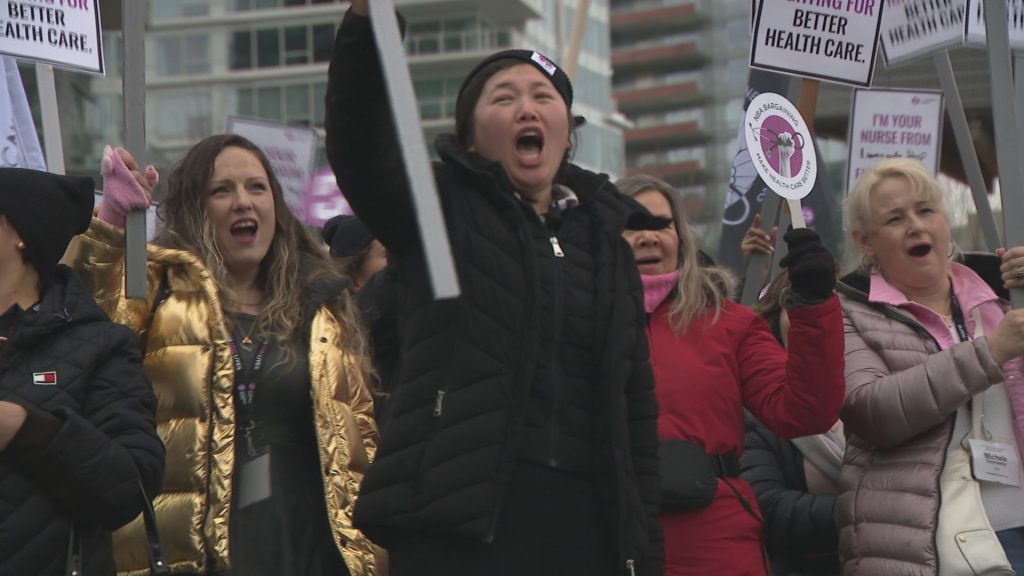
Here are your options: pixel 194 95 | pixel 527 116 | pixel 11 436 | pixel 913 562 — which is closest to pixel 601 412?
pixel 527 116

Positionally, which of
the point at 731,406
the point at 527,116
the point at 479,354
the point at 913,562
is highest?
the point at 527,116

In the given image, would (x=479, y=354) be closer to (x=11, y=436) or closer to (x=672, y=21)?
(x=11, y=436)

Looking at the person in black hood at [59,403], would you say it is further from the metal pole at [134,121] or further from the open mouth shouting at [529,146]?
the open mouth shouting at [529,146]

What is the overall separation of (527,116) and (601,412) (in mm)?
645

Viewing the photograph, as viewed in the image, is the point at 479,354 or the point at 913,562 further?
the point at 913,562

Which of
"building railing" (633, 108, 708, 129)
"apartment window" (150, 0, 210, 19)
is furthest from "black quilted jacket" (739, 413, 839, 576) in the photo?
"building railing" (633, 108, 708, 129)

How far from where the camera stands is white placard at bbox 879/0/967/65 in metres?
6.14

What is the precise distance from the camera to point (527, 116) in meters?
3.46

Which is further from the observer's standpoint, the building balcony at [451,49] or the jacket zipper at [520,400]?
the building balcony at [451,49]

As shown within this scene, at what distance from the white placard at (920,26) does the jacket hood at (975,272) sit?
1.25 m

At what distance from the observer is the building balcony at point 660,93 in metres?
111

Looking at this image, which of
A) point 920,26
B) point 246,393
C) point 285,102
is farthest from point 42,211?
point 285,102

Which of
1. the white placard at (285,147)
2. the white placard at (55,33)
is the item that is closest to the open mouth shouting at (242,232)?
the white placard at (55,33)

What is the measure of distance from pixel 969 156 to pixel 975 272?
90cm
